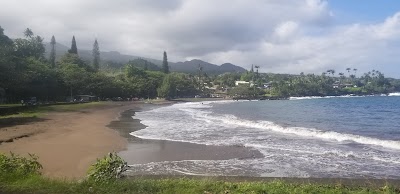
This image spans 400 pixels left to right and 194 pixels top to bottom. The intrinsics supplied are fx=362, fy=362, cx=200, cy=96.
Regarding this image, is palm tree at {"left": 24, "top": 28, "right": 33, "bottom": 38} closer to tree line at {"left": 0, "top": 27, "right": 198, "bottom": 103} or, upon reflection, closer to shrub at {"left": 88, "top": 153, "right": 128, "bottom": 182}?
tree line at {"left": 0, "top": 27, "right": 198, "bottom": 103}

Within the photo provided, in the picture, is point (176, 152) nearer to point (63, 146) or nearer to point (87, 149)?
point (87, 149)

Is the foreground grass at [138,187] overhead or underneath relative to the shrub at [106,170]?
underneath

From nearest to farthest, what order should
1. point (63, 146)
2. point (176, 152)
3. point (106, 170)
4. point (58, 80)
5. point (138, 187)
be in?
point (138, 187)
point (106, 170)
point (176, 152)
point (63, 146)
point (58, 80)

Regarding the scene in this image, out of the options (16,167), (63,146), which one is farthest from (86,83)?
(16,167)

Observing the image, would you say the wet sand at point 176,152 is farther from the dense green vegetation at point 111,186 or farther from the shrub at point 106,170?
the dense green vegetation at point 111,186

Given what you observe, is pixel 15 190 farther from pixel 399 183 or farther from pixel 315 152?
pixel 315 152

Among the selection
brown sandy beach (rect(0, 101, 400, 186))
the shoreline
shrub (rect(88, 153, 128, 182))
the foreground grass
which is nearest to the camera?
the foreground grass

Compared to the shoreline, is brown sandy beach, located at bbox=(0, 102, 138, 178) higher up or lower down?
higher up

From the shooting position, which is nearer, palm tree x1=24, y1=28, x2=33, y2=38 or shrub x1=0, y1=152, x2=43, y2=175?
shrub x1=0, y1=152, x2=43, y2=175

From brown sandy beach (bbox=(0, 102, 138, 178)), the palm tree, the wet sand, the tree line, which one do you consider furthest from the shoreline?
the palm tree

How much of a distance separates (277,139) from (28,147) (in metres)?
15.4

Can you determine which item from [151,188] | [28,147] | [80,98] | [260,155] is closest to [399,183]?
[260,155]

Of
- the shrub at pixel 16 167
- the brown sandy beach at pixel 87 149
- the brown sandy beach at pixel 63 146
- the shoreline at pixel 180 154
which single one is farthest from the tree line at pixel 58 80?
the shrub at pixel 16 167

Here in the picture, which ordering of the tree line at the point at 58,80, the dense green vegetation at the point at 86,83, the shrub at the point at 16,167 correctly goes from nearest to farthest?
the shrub at the point at 16,167, the tree line at the point at 58,80, the dense green vegetation at the point at 86,83
